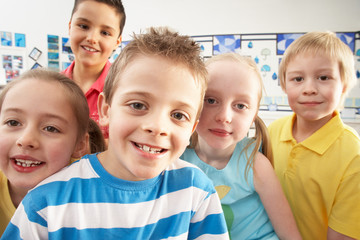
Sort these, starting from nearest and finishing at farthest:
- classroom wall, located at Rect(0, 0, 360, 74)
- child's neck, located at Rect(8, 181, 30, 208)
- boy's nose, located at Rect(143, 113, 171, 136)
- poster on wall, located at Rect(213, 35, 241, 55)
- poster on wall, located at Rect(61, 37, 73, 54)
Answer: boy's nose, located at Rect(143, 113, 171, 136), child's neck, located at Rect(8, 181, 30, 208), classroom wall, located at Rect(0, 0, 360, 74), poster on wall, located at Rect(213, 35, 241, 55), poster on wall, located at Rect(61, 37, 73, 54)

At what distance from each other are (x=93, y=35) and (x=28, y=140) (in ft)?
2.74

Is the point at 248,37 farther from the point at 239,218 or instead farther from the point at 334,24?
the point at 239,218

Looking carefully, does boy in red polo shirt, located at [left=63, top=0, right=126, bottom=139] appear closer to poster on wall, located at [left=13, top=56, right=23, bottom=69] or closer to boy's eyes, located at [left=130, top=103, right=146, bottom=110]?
boy's eyes, located at [left=130, top=103, right=146, bottom=110]

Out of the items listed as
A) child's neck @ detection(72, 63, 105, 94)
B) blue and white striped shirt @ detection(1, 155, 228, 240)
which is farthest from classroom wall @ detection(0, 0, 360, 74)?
blue and white striped shirt @ detection(1, 155, 228, 240)

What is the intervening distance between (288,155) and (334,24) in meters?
2.87

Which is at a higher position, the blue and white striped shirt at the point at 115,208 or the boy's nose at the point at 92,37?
the boy's nose at the point at 92,37

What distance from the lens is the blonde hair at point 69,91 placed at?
78 cm

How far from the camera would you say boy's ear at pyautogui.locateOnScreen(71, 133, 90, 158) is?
2.70 feet

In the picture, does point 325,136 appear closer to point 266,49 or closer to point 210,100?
point 210,100

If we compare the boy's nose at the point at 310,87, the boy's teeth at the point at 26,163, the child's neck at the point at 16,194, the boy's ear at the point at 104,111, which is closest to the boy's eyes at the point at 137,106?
the boy's ear at the point at 104,111

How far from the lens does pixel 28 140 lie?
0.68 m

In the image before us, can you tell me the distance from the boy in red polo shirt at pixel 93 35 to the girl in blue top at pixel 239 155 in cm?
69

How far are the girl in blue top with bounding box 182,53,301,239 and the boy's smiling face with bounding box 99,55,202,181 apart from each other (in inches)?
6.8

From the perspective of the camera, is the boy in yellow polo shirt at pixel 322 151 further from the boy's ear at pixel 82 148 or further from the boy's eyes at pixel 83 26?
the boy's eyes at pixel 83 26
